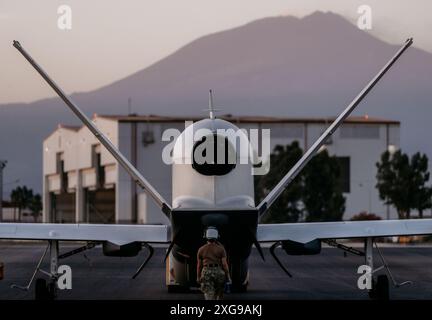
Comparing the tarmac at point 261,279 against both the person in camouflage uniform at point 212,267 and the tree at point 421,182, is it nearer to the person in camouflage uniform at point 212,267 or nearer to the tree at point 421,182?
the person in camouflage uniform at point 212,267

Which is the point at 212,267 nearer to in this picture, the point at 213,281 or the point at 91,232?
the point at 213,281

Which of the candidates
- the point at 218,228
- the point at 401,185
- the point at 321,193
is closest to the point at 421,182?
the point at 401,185

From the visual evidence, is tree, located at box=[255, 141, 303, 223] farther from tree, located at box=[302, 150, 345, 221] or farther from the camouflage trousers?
the camouflage trousers

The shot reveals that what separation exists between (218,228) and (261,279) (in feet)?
58.6

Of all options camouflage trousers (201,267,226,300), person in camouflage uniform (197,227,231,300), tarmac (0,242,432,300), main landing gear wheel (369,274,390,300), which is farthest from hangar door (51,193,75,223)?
camouflage trousers (201,267,226,300)

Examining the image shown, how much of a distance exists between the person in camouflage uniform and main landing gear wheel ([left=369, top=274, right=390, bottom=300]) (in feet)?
22.1

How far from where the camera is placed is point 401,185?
125 m

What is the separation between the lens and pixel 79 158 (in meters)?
128

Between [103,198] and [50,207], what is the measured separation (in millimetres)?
7321

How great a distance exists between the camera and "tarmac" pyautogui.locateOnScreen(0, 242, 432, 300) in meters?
33.6

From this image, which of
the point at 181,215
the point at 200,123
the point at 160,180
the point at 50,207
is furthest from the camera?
the point at 50,207

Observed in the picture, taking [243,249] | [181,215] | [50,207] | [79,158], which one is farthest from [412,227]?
[50,207]

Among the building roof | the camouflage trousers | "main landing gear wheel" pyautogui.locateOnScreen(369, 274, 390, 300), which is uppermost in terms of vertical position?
the building roof
